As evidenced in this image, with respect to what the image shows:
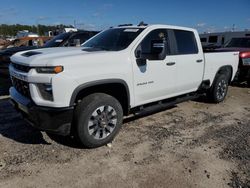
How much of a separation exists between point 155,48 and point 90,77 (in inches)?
48.6

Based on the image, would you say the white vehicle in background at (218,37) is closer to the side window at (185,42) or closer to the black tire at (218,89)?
the black tire at (218,89)

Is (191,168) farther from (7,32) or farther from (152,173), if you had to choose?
(7,32)

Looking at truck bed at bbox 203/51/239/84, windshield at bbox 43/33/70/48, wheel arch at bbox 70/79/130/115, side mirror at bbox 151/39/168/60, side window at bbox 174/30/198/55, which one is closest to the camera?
wheel arch at bbox 70/79/130/115

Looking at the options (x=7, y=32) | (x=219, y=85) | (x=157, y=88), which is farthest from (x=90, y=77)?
(x=7, y=32)

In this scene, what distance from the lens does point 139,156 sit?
3.96 meters

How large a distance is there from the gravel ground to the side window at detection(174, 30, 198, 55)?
58.0 inches

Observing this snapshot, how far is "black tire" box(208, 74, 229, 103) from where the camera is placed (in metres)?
6.65

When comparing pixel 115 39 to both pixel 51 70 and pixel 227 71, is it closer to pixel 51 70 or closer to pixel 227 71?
pixel 51 70

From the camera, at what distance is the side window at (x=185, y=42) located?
17.6 ft

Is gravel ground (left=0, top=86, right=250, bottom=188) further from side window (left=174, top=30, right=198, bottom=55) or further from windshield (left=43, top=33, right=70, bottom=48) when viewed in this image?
windshield (left=43, top=33, right=70, bottom=48)

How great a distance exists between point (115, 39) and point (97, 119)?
5.44 feet

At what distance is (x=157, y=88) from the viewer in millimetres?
4855

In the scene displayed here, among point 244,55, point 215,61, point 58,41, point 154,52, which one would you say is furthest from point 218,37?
point 154,52

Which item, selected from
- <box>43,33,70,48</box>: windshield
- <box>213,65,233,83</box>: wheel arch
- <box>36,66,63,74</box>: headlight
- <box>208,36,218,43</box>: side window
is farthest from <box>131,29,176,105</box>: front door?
<box>208,36,218,43</box>: side window
